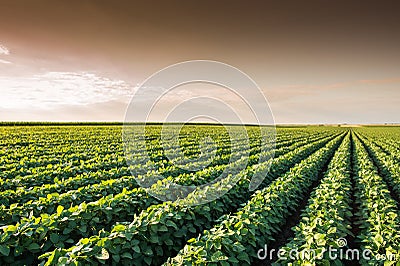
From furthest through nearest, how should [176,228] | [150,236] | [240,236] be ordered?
1. [176,228]
2. [150,236]
3. [240,236]

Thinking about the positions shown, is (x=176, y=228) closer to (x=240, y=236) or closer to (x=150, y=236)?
(x=150, y=236)

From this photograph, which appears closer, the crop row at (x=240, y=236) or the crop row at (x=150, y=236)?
the crop row at (x=150, y=236)

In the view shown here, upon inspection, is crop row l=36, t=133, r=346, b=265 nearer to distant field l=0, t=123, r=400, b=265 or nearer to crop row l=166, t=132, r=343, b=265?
distant field l=0, t=123, r=400, b=265

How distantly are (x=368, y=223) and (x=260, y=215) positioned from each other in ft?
7.96

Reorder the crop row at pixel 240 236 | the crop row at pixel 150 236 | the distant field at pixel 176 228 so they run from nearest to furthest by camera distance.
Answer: the crop row at pixel 150 236 → the crop row at pixel 240 236 → the distant field at pixel 176 228

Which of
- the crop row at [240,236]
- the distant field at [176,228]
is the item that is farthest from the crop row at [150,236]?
the crop row at [240,236]

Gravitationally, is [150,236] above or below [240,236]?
below

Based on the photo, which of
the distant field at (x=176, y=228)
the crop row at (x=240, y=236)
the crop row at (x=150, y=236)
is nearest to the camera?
the crop row at (x=150, y=236)

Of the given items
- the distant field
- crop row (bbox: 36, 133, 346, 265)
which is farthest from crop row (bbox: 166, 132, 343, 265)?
crop row (bbox: 36, 133, 346, 265)

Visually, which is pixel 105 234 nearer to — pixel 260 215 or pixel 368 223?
pixel 260 215

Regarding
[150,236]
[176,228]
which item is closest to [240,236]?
[176,228]

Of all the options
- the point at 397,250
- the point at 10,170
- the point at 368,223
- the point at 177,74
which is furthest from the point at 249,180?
the point at 10,170

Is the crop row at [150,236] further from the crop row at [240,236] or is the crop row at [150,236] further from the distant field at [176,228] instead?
the crop row at [240,236]

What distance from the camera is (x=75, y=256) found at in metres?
3.53
